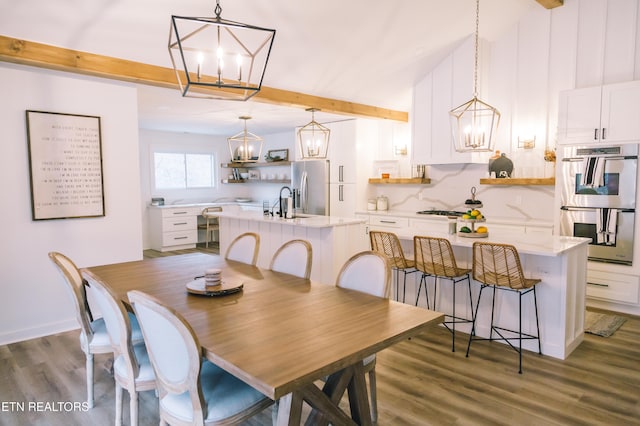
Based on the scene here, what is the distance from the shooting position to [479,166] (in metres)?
5.70

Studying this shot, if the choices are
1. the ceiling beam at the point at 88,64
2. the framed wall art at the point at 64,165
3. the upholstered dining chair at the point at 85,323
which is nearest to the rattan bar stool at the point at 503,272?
the upholstered dining chair at the point at 85,323

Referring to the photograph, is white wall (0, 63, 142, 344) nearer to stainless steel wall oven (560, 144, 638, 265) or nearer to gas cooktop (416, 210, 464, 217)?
gas cooktop (416, 210, 464, 217)

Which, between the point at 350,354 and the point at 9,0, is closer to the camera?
the point at 350,354

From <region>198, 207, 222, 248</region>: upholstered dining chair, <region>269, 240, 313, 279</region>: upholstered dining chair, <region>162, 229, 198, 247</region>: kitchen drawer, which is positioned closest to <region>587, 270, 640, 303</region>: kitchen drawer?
<region>269, 240, 313, 279</region>: upholstered dining chair

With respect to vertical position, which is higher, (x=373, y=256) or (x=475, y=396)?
(x=373, y=256)

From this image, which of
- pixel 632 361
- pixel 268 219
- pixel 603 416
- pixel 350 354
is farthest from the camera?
pixel 268 219

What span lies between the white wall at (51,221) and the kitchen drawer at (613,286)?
15.5ft

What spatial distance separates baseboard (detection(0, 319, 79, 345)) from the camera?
350 centimetres

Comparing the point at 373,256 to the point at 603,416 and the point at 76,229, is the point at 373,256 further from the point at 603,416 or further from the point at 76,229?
the point at 76,229

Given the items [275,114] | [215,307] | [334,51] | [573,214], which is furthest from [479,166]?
[215,307]

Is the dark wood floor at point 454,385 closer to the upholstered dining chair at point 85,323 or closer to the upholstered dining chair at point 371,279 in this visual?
the upholstered dining chair at point 371,279

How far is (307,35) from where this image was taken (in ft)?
13.3

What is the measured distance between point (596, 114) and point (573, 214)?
103 centimetres

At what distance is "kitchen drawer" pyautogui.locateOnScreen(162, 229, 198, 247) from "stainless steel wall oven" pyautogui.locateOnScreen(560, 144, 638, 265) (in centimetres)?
629
